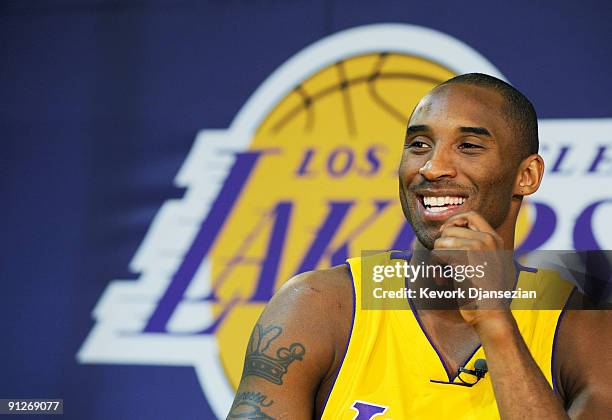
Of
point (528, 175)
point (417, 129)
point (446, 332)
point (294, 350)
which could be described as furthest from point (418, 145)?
point (294, 350)

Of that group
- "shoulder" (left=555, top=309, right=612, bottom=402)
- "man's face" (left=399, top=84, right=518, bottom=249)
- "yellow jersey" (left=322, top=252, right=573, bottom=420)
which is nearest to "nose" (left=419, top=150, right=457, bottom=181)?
"man's face" (left=399, top=84, right=518, bottom=249)

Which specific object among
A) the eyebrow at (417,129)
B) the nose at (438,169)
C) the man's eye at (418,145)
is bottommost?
the nose at (438,169)

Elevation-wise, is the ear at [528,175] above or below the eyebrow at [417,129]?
below

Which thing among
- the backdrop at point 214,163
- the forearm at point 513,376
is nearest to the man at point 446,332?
the forearm at point 513,376

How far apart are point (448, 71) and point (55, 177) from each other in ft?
4.85

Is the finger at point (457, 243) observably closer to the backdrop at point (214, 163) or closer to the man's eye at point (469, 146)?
the man's eye at point (469, 146)

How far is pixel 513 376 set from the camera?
1.40 metres

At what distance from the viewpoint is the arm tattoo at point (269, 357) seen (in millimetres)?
1522

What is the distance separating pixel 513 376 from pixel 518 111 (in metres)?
0.60

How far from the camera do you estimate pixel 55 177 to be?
317 centimetres

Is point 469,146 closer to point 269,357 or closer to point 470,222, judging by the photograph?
point 470,222

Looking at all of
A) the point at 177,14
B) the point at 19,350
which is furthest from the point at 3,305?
the point at 177,14

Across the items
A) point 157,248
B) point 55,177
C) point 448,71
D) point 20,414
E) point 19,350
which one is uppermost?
point 448,71

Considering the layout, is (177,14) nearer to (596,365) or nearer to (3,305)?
(3,305)
